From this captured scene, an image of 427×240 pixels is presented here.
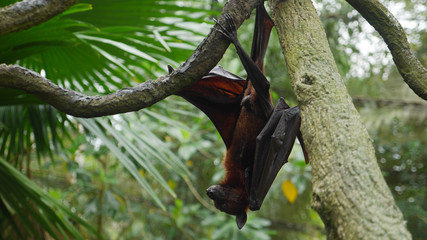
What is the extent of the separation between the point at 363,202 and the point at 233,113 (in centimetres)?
110

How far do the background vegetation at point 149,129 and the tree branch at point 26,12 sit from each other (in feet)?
1.76

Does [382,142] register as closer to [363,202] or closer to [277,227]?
[277,227]

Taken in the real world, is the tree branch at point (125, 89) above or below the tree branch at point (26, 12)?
below

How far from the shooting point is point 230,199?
5.69 feet

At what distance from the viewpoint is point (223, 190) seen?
5.74 ft

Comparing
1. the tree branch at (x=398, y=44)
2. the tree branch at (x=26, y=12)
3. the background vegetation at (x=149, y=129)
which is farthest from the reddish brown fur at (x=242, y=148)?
the tree branch at (x=26, y=12)

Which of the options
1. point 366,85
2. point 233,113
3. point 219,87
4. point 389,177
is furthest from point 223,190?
point 366,85

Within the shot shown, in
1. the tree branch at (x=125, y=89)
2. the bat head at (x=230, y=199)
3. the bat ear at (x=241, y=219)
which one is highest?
the tree branch at (x=125, y=89)

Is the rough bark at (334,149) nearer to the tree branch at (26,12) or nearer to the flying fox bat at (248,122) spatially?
the flying fox bat at (248,122)

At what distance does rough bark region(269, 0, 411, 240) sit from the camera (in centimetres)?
55

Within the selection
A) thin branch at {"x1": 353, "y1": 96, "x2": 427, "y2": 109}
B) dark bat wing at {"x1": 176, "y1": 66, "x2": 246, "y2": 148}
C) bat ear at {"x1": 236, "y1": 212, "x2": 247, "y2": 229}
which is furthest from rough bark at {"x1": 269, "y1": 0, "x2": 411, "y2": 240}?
thin branch at {"x1": 353, "y1": 96, "x2": 427, "y2": 109}

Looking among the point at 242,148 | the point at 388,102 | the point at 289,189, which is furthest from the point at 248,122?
the point at 388,102

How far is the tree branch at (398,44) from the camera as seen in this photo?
3.24 feet

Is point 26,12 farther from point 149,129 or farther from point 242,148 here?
point 149,129
